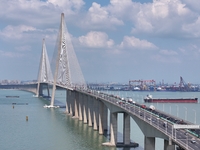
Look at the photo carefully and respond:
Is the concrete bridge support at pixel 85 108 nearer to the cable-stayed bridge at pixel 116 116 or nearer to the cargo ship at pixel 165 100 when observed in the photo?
the cable-stayed bridge at pixel 116 116

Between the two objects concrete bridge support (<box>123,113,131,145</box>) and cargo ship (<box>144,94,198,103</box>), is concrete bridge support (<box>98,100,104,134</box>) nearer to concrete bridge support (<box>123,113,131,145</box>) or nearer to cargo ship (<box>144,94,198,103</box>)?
concrete bridge support (<box>123,113,131,145</box>)

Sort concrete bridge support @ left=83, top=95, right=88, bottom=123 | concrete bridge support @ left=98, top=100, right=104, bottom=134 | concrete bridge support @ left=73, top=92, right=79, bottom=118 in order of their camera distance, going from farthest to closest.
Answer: concrete bridge support @ left=73, top=92, right=79, bottom=118 < concrete bridge support @ left=83, top=95, right=88, bottom=123 < concrete bridge support @ left=98, top=100, right=104, bottom=134

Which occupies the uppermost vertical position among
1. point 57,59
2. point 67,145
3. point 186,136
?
point 57,59

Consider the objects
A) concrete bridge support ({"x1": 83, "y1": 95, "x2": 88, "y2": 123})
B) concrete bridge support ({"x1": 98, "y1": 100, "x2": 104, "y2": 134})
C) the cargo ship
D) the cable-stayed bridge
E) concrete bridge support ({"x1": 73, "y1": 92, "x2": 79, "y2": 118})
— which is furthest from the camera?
the cargo ship

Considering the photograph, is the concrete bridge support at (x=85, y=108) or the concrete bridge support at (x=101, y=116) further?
the concrete bridge support at (x=85, y=108)

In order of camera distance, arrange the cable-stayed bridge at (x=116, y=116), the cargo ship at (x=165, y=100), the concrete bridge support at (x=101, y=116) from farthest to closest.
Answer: the cargo ship at (x=165, y=100), the concrete bridge support at (x=101, y=116), the cable-stayed bridge at (x=116, y=116)

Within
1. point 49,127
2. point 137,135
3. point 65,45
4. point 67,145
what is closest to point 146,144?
point 67,145

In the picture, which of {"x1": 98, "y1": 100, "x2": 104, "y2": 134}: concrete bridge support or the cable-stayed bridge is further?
{"x1": 98, "y1": 100, "x2": 104, "y2": 134}: concrete bridge support

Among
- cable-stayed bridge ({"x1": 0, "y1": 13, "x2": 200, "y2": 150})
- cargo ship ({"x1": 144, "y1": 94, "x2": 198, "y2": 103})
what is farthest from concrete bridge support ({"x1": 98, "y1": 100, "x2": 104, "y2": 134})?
cargo ship ({"x1": 144, "y1": 94, "x2": 198, "y2": 103})

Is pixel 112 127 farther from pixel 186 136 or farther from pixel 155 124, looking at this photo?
pixel 186 136

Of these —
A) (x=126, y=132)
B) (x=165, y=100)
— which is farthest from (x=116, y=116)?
(x=165, y=100)

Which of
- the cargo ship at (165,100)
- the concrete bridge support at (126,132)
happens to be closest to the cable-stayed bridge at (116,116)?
the concrete bridge support at (126,132)
